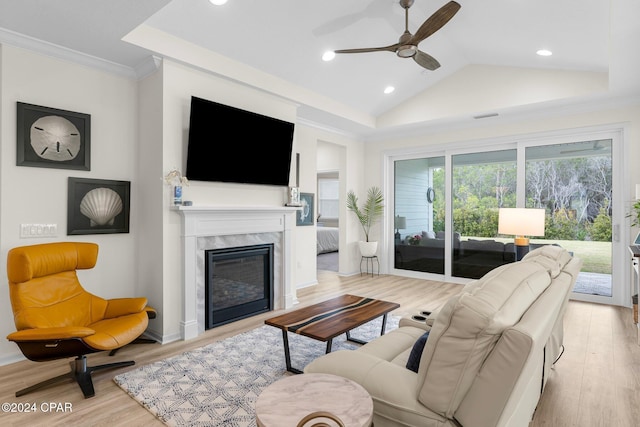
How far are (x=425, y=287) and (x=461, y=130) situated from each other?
2.65 metres

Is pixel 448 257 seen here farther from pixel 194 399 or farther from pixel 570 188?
pixel 194 399

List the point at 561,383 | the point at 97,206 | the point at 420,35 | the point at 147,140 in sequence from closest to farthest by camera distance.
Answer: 1. the point at 561,383
2. the point at 420,35
3. the point at 97,206
4. the point at 147,140

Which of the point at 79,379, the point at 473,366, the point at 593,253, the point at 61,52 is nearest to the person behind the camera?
the point at 473,366

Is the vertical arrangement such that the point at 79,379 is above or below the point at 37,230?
below

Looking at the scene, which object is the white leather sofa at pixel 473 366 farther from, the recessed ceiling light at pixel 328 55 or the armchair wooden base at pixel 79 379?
the recessed ceiling light at pixel 328 55

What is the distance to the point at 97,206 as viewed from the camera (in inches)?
134

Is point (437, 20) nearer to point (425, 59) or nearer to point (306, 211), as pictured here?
point (425, 59)

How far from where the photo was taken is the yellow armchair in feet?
7.54

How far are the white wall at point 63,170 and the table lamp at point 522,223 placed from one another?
4239mm

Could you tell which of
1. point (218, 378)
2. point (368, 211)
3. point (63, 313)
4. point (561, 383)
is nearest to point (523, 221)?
point (561, 383)

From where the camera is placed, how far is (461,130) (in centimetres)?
584

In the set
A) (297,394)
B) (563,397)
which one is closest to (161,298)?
(297,394)

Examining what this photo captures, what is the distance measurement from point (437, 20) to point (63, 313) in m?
3.80

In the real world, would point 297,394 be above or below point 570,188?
below
